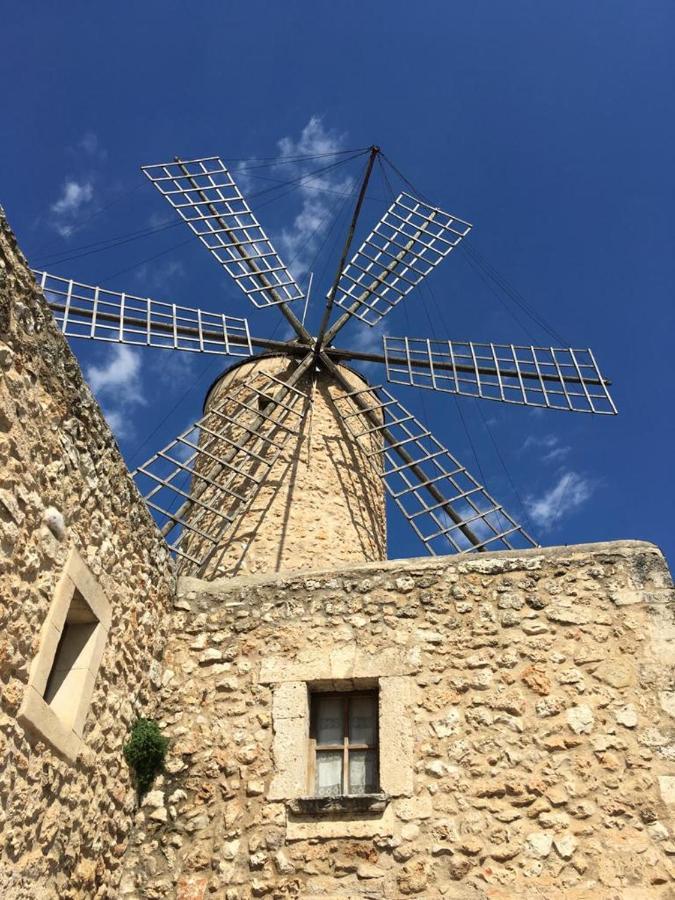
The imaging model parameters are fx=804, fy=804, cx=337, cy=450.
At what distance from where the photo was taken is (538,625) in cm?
549

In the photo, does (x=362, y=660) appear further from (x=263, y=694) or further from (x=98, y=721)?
(x=98, y=721)

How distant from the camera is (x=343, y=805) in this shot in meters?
4.93

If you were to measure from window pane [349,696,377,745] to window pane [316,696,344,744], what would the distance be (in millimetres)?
77

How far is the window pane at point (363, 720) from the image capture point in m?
5.42

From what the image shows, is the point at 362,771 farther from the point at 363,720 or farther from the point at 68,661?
the point at 68,661

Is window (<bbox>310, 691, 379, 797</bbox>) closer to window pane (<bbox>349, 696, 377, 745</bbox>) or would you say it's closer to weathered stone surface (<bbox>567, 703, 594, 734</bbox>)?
window pane (<bbox>349, 696, 377, 745</bbox>)

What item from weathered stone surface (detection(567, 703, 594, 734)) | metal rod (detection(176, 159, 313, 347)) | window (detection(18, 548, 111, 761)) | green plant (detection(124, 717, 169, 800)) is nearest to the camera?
window (detection(18, 548, 111, 761))

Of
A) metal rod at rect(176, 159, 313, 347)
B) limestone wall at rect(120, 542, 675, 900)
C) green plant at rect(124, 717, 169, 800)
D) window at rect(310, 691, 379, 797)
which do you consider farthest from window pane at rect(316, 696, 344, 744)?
metal rod at rect(176, 159, 313, 347)

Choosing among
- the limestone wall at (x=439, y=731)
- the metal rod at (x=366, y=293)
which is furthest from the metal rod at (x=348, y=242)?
the limestone wall at (x=439, y=731)

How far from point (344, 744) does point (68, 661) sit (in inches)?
75.2

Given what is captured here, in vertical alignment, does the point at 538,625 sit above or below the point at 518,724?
above

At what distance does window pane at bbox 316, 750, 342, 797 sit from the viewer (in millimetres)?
5219

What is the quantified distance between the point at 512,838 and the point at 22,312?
4.06 m

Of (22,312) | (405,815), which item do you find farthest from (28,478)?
(405,815)
